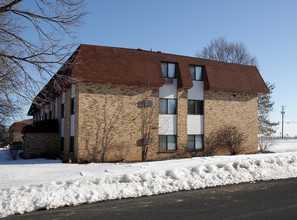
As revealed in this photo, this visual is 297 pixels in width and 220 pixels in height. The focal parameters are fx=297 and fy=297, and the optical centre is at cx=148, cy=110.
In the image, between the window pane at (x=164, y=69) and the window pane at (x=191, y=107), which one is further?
the window pane at (x=191, y=107)

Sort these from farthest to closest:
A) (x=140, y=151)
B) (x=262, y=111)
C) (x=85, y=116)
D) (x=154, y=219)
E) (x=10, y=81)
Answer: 1. (x=262, y=111)
2. (x=140, y=151)
3. (x=85, y=116)
4. (x=10, y=81)
5. (x=154, y=219)

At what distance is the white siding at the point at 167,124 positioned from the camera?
20375mm

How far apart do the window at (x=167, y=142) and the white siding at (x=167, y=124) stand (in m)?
0.29

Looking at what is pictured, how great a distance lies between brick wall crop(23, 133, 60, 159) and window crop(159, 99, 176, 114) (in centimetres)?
846

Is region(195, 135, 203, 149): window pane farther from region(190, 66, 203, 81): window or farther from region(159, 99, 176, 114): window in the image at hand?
region(190, 66, 203, 81): window

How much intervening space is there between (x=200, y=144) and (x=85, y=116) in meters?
8.77

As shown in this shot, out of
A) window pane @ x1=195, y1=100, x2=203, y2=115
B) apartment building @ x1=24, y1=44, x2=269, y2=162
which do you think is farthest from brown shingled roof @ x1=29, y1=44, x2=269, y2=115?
window pane @ x1=195, y1=100, x2=203, y2=115

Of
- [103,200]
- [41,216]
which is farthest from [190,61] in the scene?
[41,216]

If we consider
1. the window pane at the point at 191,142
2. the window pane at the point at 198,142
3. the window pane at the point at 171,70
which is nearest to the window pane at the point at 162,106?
the window pane at the point at 171,70

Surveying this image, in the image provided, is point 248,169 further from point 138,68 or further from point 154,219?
point 138,68

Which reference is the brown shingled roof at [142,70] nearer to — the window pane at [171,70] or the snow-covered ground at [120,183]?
the window pane at [171,70]

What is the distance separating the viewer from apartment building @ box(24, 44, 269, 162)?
717 inches

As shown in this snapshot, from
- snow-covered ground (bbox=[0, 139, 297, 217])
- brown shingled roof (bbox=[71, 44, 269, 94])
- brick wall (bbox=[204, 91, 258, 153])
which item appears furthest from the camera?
brick wall (bbox=[204, 91, 258, 153])

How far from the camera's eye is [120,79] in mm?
18453
